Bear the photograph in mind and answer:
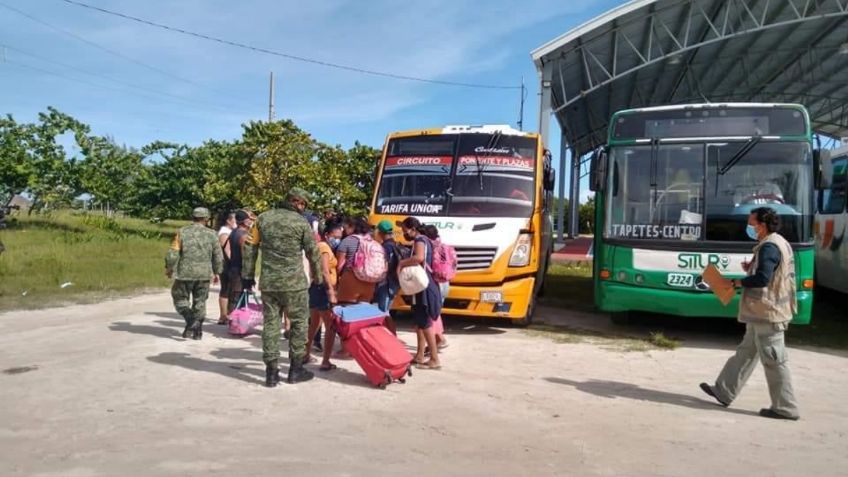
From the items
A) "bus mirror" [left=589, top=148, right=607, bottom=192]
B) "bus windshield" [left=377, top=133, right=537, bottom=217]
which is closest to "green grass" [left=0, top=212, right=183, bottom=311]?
"bus windshield" [left=377, top=133, right=537, bottom=217]

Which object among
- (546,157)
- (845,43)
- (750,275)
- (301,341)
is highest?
(845,43)

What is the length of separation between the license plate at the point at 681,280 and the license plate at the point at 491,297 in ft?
6.74

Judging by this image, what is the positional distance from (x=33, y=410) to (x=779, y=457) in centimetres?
559

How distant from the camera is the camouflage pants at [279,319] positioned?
5.95 m

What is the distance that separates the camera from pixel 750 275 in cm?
543

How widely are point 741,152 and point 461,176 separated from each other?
11.8ft

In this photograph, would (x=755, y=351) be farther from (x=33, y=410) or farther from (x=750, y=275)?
(x=33, y=410)

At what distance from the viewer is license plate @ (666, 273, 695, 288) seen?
7953 mm

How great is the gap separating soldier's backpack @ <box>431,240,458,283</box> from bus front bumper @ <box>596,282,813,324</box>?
2.40 m

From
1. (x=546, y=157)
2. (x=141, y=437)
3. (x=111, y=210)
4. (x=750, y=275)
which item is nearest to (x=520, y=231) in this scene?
(x=546, y=157)

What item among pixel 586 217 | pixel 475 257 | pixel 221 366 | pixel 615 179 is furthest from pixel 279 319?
pixel 586 217

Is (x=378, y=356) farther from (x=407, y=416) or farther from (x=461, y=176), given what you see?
(x=461, y=176)

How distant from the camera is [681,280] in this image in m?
7.99

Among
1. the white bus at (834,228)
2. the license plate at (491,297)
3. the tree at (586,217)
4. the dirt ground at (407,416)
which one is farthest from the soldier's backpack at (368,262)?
the tree at (586,217)
